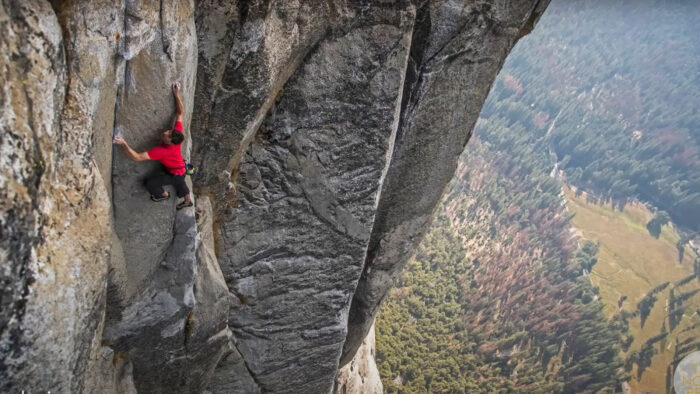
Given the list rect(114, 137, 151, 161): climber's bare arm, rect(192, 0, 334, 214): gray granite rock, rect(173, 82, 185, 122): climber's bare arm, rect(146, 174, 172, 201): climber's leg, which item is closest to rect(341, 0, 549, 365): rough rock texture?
rect(192, 0, 334, 214): gray granite rock

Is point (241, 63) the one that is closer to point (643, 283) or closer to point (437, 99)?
point (437, 99)

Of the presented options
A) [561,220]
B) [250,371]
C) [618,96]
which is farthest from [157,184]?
[618,96]

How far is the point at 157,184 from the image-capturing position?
5.96 metres

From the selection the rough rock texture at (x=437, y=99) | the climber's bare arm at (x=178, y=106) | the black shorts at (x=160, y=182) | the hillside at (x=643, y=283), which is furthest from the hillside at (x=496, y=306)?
the climber's bare arm at (x=178, y=106)

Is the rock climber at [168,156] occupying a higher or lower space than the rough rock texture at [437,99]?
lower

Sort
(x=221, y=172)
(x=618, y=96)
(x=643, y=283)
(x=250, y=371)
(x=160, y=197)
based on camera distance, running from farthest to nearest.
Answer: (x=618, y=96), (x=643, y=283), (x=250, y=371), (x=221, y=172), (x=160, y=197)

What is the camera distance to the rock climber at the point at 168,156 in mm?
5574

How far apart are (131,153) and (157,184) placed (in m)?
0.63

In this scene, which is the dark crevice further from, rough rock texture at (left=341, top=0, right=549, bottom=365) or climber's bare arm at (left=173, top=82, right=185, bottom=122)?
climber's bare arm at (left=173, top=82, right=185, bottom=122)

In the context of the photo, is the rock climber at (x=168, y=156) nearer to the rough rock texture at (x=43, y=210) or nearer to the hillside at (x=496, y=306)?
the rough rock texture at (x=43, y=210)

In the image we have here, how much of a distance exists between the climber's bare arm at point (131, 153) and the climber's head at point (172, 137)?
306mm

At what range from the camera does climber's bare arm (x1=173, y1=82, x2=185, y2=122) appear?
5.58 metres

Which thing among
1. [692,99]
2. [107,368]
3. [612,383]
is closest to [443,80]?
[107,368]

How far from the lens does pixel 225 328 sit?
29.2ft
